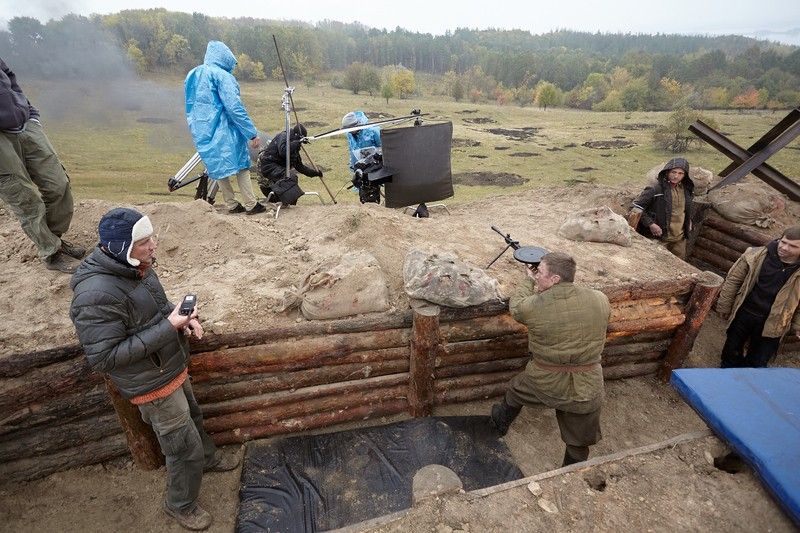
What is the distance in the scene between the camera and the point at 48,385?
11.3 feet

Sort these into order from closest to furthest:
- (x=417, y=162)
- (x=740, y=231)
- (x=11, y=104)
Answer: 1. (x=11, y=104)
2. (x=417, y=162)
3. (x=740, y=231)

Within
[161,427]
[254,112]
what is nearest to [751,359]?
[161,427]

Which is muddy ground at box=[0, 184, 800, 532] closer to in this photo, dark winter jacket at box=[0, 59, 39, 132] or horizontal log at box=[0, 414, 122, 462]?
horizontal log at box=[0, 414, 122, 462]

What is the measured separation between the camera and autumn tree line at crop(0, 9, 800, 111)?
24.6 meters

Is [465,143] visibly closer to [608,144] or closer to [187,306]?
[608,144]

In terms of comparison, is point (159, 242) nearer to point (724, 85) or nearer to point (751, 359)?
point (751, 359)

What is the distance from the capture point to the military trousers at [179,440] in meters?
3.14

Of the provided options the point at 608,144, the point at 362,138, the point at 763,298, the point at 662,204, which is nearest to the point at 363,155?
the point at 362,138

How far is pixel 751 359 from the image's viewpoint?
5453mm

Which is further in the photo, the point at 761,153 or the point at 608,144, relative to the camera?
the point at 608,144

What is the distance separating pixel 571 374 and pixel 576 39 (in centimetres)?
18144

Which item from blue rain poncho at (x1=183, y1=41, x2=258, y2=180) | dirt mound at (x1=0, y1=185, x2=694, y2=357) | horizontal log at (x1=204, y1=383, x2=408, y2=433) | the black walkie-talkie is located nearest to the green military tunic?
dirt mound at (x1=0, y1=185, x2=694, y2=357)

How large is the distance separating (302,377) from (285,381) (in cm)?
17

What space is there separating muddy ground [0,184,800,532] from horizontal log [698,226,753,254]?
159cm
